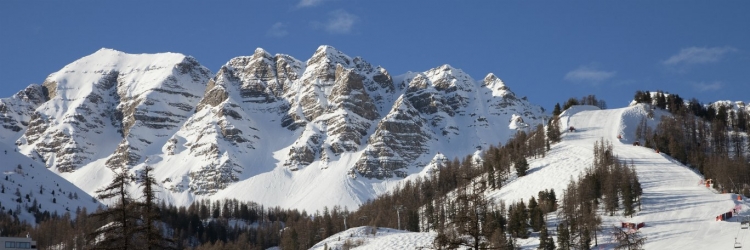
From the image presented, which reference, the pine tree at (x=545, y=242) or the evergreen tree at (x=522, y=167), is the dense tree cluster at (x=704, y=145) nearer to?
the evergreen tree at (x=522, y=167)

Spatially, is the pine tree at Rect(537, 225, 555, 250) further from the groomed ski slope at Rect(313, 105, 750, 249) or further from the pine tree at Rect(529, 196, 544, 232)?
the pine tree at Rect(529, 196, 544, 232)

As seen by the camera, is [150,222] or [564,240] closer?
[150,222]

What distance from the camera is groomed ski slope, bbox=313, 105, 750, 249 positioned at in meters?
111

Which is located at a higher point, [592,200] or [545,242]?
[592,200]

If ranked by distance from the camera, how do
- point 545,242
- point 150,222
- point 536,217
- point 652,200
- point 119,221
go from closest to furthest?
point 150,222 → point 119,221 → point 545,242 → point 536,217 → point 652,200

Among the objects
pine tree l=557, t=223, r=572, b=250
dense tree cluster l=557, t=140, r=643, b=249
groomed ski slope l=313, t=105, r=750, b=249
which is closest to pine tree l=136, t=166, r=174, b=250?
groomed ski slope l=313, t=105, r=750, b=249

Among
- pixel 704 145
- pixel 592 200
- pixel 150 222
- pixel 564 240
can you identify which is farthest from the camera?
pixel 704 145

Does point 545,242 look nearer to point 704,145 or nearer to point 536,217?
point 536,217

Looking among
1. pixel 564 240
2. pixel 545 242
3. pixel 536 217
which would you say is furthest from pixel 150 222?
pixel 536 217

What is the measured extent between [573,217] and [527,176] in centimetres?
4824

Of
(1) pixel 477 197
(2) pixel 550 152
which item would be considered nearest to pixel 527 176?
(2) pixel 550 152

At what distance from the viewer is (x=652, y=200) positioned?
442 feet

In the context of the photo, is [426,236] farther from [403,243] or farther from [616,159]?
[616,159]

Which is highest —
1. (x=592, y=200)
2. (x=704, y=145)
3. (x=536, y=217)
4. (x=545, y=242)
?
(x=704, y=145)
